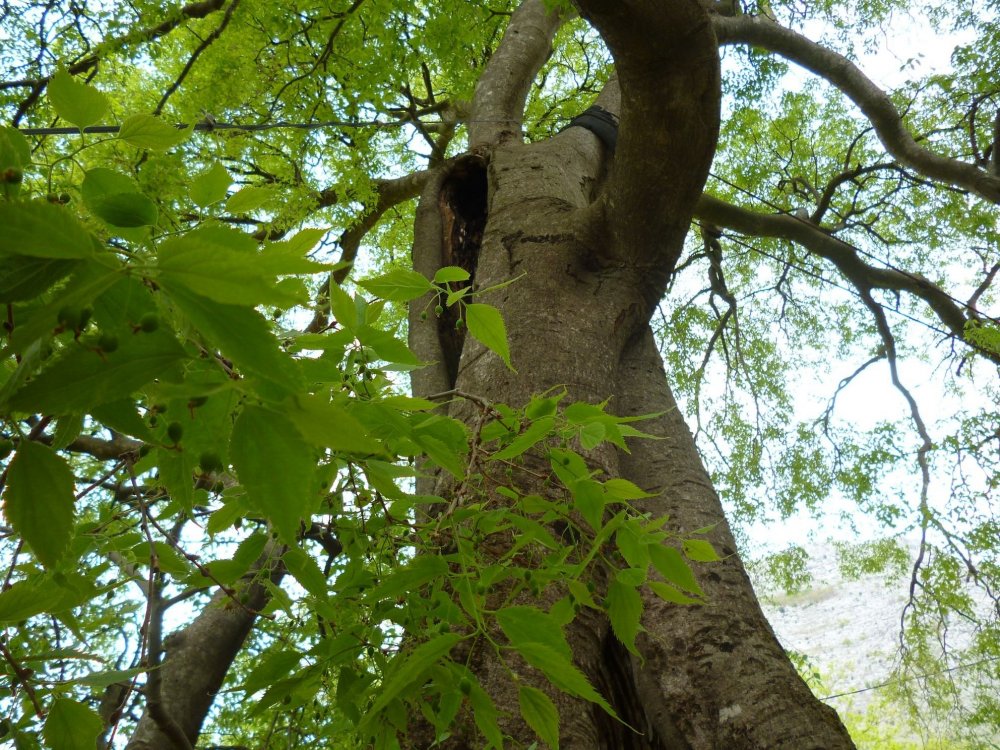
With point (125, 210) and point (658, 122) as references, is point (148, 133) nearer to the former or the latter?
point (125, 210)

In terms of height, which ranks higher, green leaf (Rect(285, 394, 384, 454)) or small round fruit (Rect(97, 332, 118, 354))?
small round fruit (Rect(97, 332, 118, 354))

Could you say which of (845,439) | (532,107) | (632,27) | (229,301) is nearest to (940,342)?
(845,439)

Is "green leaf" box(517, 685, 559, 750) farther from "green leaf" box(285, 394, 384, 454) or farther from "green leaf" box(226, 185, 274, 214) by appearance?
"green leaf" box(226, 185, 274, 214)

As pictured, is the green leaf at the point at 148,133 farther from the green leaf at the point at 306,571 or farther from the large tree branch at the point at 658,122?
the large tree branch at the point at 658,122

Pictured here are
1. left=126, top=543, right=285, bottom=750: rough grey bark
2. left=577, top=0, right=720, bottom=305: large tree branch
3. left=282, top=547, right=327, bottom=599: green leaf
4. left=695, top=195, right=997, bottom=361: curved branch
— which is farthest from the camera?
left=695, top=195, right=997, bottom=361: curved branch

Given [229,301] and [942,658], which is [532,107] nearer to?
[942,658]

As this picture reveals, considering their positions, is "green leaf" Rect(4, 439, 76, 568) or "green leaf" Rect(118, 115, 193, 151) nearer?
"green leaf" Rect(4, 439, 76, 568)

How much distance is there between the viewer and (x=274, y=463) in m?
0.42

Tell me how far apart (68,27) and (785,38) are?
3636 millimetres

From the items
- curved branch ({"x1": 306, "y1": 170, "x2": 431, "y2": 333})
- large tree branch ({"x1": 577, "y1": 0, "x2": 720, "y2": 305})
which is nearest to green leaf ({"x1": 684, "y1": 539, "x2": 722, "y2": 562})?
large tree branch ({"x1": 577, "y1": 0, "x2": 720, "y2": 305})

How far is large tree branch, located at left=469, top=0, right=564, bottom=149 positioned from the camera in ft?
10.8

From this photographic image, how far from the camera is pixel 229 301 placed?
1.13ft

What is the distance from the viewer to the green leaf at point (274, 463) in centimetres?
41

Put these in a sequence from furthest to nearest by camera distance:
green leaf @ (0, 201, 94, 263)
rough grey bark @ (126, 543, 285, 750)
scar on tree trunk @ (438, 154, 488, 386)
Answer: scar on tree trunk @ (438, 154, 488, 386) → rough grey bark @ (126, 543, 285, 750) → green leaf @ (0, 201, 94, 263)
